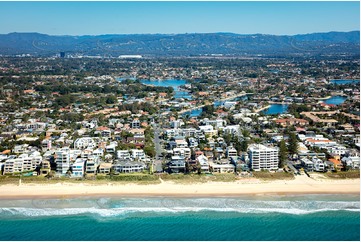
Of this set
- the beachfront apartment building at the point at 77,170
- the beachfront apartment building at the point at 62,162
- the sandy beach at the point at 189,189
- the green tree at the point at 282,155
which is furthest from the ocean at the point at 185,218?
the green tree at the point at 282,155

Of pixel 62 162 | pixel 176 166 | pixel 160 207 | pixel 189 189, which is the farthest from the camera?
pixel 62 162

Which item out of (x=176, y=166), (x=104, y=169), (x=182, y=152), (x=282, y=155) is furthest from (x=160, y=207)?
(x=282, y=155)

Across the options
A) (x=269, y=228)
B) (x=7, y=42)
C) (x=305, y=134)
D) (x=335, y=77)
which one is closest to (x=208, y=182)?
(x=269, y=228)

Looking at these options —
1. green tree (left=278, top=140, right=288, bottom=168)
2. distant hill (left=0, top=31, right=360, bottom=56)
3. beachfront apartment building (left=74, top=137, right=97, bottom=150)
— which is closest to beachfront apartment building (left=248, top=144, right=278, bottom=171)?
green tree (left=278, top=140, right=288, bottom=168)

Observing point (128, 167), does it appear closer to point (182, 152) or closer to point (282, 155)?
point (182, 152)

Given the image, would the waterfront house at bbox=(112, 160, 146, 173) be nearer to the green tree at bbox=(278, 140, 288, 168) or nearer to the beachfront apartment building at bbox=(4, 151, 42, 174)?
the beachfront apartment building at bbox=(4, 151, 42, 174)

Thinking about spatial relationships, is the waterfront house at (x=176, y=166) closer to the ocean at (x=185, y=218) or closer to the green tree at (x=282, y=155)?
the ocean at (x=185, y=218)
